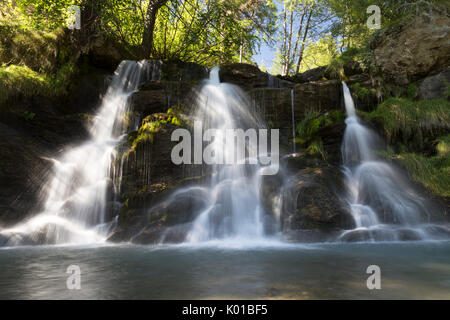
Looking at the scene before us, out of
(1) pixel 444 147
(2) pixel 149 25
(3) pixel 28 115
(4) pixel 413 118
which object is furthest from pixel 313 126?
(3) pixel 28 115

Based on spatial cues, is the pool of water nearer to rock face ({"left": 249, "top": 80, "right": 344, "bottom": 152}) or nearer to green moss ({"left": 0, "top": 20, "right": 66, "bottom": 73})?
rock face ({"left": 249, "top": 80, "right": 344, "bottom": 152})

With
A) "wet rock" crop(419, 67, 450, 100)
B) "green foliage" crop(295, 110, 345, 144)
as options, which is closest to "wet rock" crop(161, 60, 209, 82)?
"green foliage" crop(295, 110, 345, 144)

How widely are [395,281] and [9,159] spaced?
356 inches

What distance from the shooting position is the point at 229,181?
25.6 feet

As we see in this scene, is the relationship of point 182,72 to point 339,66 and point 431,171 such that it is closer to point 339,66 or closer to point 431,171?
point 339,66

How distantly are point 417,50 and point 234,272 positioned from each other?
12352mm

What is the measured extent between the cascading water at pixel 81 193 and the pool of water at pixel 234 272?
1502 mm

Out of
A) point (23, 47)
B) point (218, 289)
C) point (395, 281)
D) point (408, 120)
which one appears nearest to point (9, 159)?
point (23, 47)

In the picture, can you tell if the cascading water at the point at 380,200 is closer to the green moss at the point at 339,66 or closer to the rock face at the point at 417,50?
the green moss at the point at 339,66

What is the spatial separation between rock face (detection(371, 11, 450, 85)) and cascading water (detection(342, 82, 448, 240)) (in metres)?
4.79

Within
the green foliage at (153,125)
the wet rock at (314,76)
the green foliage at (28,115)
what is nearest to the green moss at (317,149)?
the green foliage at (153,125)

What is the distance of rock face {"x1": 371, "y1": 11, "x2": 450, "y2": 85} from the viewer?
11.5 metres

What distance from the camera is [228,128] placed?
A: 388 inches

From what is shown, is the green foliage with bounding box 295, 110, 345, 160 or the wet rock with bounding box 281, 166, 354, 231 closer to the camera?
the wet rock with bounding box 281, 166, 354, 231
